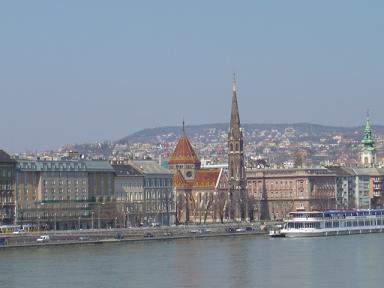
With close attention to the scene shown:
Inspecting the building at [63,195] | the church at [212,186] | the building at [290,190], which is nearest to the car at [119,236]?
the building at [63,195]

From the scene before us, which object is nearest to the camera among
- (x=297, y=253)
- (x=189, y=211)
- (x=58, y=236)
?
(x=297, y=253)

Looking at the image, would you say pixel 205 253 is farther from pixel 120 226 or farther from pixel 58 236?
pixel 120 226

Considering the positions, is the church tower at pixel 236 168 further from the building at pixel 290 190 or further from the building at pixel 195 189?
the building at pixel 290 190

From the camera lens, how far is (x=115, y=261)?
235ft

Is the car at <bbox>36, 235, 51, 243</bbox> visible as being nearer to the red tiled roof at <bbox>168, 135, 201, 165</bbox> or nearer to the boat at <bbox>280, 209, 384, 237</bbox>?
the boat at <bbox>280, 209, 384, 237</bbox>

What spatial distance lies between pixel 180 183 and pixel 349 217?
25.1 m

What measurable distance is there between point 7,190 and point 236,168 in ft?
109

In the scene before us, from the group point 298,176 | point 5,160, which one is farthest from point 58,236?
point 298,176

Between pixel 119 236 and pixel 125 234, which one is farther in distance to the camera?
pixel 125 234

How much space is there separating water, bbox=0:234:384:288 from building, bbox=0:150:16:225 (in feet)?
49.2

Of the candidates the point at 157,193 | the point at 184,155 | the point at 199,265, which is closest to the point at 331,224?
the point at 157,193

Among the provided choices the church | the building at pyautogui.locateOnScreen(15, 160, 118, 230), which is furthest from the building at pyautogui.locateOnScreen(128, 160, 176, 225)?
the building at pyautogui.locateOnScreen(15, 160, 118, 230)

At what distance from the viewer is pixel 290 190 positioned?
467ft

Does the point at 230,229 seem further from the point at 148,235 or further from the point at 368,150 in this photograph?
the point at 368,150
